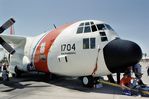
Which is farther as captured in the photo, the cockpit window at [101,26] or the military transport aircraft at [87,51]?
the cockpit window at [101,26]

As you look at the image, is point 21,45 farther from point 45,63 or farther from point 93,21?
point 93,21

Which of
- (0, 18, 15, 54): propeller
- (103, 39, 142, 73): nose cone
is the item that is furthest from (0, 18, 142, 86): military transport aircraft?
(0, 18, 15, 54): propeller

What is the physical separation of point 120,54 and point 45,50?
6.76 meters

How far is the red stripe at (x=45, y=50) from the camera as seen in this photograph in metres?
15.8

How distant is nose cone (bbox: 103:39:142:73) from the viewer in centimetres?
1158

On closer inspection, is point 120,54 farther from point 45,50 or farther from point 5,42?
point 5,42

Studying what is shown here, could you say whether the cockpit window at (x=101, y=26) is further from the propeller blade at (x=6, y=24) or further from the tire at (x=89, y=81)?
the propeller blade at (x=6, y=24)

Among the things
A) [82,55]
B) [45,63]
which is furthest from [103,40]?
[45,63]

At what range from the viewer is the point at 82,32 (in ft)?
44.4

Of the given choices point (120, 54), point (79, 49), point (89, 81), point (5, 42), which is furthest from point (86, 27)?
point (5, 42)

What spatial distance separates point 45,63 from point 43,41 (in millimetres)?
1996

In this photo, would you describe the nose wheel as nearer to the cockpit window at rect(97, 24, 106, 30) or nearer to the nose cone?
the nose cone

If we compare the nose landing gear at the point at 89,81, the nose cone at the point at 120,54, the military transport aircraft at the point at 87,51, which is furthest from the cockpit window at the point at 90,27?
the nose landing gear at the point at 89,81

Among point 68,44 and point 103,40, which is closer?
point 103,40
